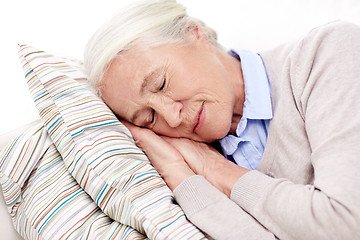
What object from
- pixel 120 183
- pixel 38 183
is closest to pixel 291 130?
pixel 120 183

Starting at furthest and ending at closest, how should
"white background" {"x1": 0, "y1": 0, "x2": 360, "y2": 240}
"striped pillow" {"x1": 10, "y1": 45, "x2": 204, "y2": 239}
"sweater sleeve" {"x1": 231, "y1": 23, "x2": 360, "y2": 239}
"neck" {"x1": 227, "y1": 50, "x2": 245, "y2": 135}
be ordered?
"white background" {"x1": 0, "y1": 0, "x2": 360, "y2": 240}, "neck" {"x1": 227, "y1": 50, "x2": 245, "y2": 135}, "striped pillow" {"x1": 10, "y1": 45, "x2": 204, "y2": 239}, "sweater sleeve" {"x1": 231, "y1": 23, "x2": 360, "y2": 239}

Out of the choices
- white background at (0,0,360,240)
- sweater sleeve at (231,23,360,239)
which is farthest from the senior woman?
white background at (0,0,360,240)

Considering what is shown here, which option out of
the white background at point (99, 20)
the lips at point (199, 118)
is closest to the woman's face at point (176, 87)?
the lips at point (199, 118)

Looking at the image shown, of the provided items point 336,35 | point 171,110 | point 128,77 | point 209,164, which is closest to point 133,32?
point 128,77

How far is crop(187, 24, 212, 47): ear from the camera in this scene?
131 cm

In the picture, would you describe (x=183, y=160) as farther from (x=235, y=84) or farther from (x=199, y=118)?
(x=235, y=84)

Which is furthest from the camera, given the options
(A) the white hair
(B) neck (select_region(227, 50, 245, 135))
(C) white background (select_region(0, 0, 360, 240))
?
(C) white background (select_region(0, 0, 360, 240))

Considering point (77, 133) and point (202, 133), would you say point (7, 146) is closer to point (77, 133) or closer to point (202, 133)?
point (77, 133)

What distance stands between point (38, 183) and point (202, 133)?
564mm

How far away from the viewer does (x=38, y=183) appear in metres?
1.12

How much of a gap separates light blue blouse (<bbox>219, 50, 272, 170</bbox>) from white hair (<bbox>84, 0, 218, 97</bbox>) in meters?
0.29

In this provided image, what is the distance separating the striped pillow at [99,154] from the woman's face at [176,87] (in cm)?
11

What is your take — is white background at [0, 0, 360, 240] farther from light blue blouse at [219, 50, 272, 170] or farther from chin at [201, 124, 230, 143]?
chin at [201, 124, 230, 143]

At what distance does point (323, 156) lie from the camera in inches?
35.7
